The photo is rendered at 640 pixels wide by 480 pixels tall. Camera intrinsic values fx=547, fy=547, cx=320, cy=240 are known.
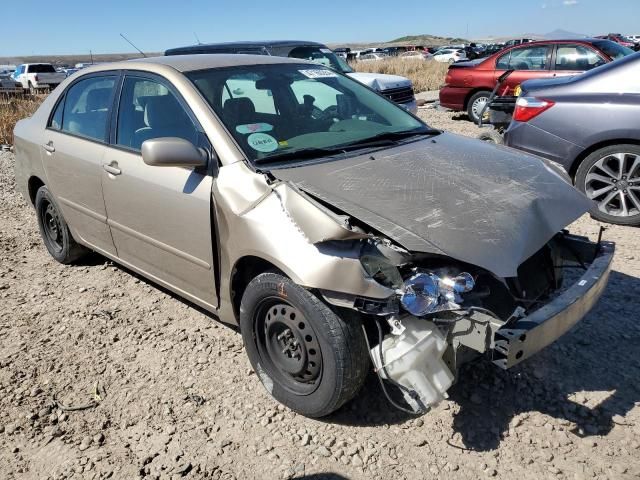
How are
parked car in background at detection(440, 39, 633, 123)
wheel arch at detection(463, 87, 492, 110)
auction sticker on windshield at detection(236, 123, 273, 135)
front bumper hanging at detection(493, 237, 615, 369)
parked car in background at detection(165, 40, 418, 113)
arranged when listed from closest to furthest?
front bumper hanging at detection(493, 237, 615, 369) < auction sticker on windshield at detection(236, 123, 273, 135) < parked car in background at detection(165, 40, 418, 113) < parked car in background at detection(440, 39, 633, 123) < wheel arch at detection(463, 87, 492, 110)

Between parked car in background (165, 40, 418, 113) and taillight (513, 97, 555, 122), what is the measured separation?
164 inches

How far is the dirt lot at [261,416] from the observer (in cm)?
254

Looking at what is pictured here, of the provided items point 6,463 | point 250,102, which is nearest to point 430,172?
point 250,102

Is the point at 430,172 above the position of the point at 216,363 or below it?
above

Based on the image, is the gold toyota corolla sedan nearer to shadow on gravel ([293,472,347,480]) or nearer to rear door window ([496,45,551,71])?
shadow on gravel ([293,472,347,480])

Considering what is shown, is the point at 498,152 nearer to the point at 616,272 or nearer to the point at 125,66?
the point at 616,272

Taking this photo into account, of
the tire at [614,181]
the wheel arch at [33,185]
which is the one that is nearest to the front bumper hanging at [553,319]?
the tire at [614,181]

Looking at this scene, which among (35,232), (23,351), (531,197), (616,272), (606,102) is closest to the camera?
(531,197)

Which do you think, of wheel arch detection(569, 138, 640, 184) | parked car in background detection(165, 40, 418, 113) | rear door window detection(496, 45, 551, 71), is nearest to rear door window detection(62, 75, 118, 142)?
wheel arch detection(569, 138, 640, 184)

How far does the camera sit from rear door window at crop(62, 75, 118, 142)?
391cm

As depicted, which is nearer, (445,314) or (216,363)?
(445,314)

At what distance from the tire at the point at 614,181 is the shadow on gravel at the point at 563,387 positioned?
1911mm

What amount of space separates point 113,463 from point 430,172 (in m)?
2.16

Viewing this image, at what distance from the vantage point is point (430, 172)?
2943 mm
